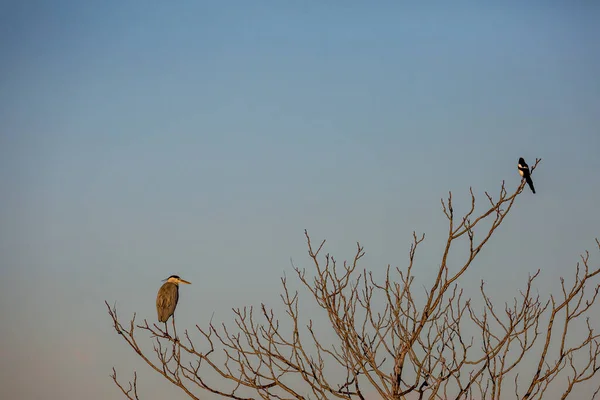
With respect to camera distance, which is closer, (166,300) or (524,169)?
(524,169)

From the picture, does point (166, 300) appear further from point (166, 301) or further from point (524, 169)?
point (524, 169)

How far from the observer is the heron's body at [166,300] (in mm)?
9125

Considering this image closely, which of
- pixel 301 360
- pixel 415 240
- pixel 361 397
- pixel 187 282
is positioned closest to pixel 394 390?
pixel 361 397

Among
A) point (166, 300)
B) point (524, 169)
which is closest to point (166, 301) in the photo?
point (166, 300)

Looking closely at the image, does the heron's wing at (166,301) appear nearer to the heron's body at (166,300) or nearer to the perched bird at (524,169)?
the heron's body at (166,300)

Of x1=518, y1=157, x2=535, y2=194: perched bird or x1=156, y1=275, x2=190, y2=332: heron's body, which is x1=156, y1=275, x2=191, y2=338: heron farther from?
x1=518, y1=157, x2=535, y2=194: perched bird

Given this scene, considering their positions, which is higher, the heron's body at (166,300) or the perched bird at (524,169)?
the heron's body at (166,300)

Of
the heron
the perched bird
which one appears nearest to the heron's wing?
the heron

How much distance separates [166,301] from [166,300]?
0.02m

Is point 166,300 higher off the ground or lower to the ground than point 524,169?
higher

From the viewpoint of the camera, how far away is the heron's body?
9.12m

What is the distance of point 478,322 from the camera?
16.3ft

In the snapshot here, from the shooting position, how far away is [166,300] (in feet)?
30.2

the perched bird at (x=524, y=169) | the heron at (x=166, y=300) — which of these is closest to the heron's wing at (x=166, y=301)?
the heron at (x=166, y=300)
